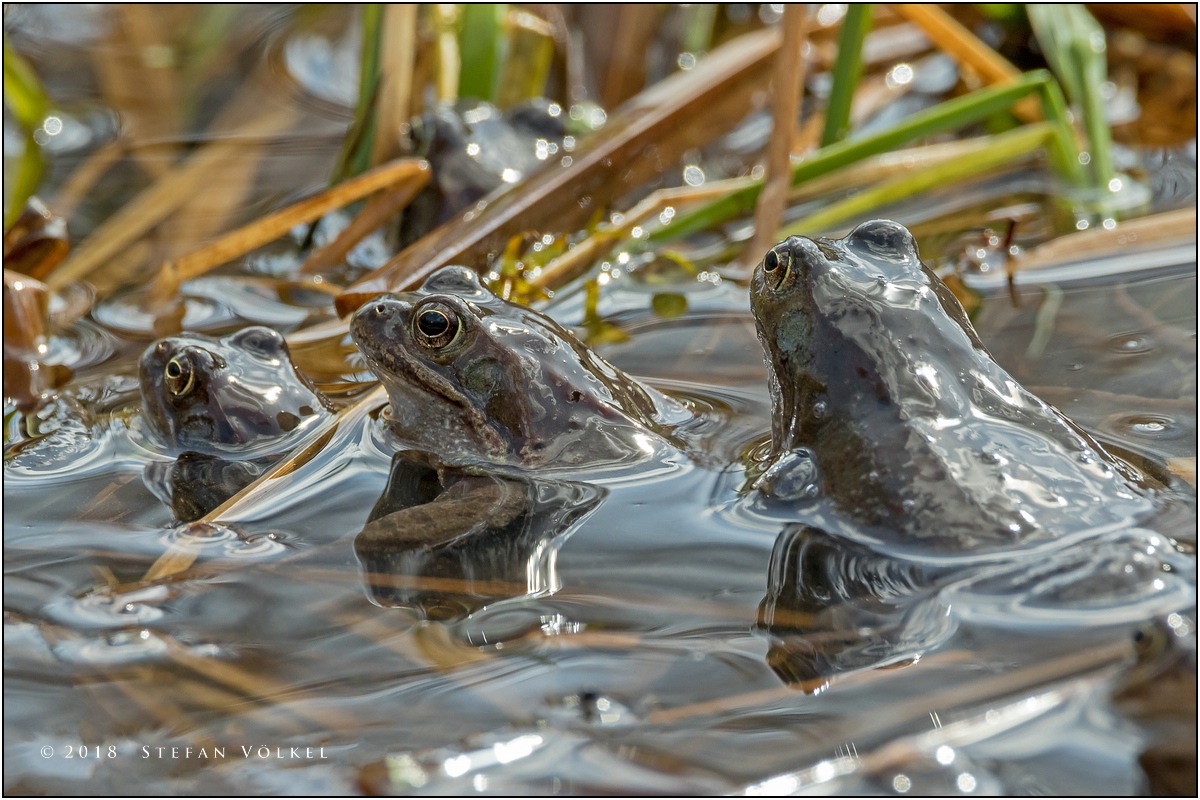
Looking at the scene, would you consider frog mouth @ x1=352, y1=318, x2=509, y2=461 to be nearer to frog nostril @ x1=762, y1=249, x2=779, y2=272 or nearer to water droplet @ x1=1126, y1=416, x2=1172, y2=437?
frog nostril @ x1=762, y1=249, x2=779, y2=272

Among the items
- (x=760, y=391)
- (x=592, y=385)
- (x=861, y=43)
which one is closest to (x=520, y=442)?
(x=592, y=385)

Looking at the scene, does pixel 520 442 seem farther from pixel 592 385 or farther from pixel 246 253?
pixel 246 253

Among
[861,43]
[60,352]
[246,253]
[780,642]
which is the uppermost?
[861,43]

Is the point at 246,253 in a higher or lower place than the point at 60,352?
higher

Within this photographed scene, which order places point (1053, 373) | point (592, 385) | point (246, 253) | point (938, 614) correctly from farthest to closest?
point (246, 253), point (1053, 373), point (592, 385), point (938, 614)

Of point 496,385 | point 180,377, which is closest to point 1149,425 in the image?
point 496,385

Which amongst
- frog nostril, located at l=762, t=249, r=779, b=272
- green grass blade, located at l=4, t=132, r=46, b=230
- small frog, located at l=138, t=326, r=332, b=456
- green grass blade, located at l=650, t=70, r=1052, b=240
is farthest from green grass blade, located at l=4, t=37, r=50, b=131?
frog nostril, located at l=762, t=249, r=779, b=272
